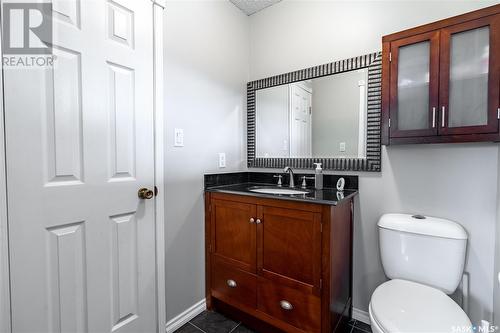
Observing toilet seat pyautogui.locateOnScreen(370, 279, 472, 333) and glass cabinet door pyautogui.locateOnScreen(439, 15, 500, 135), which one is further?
glass cabinet door pyautogui.locateOnScreen(439, 15, 500, 135)

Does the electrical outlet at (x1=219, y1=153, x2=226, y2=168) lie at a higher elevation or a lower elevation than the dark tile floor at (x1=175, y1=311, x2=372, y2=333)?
higher

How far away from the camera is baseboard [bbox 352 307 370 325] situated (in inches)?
66.0

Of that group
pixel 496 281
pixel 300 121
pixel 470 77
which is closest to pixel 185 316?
pixel 300 121

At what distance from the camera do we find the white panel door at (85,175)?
1029mm

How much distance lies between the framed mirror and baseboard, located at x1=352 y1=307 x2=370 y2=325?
989 millimetres

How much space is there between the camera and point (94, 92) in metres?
1.21

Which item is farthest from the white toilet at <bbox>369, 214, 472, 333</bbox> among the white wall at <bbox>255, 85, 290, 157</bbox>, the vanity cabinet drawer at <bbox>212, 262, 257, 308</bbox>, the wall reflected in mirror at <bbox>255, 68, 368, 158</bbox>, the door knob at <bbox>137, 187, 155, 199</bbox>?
the door knob at <bbox>137, 187, 155, 199</bbox>

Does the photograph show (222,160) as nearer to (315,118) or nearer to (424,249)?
(315,118)

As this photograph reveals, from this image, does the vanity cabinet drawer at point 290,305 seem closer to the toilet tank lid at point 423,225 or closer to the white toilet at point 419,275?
the white toilet at point 419,275

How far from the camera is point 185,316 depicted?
1714mm

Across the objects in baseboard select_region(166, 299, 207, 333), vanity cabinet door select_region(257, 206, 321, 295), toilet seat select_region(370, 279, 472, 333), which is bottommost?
baseboard select_region(166, 299, 207, 333)

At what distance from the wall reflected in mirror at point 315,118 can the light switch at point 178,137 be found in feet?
2.46

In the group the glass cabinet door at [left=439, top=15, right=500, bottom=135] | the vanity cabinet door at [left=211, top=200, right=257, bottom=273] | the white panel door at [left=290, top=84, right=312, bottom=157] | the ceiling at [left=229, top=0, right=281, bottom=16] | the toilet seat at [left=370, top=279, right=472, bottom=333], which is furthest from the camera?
the ceiling at [left=229, top=0, right=281, bottom=16]

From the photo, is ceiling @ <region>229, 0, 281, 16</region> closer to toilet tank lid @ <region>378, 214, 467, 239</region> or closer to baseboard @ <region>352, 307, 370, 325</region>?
toilet tank lid @ <region>378, 214, 467, 239</region>
